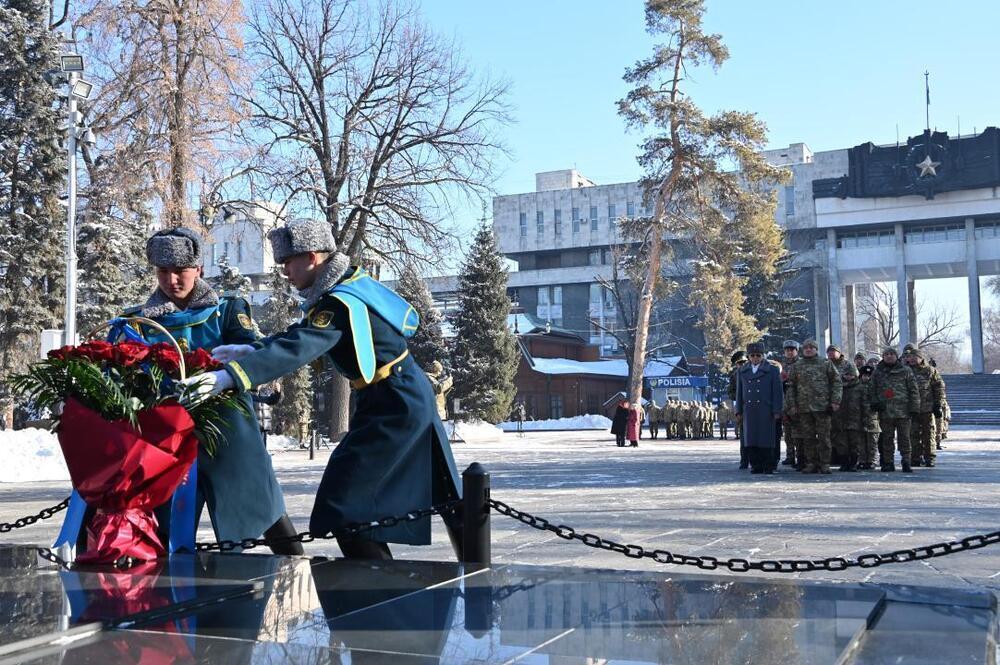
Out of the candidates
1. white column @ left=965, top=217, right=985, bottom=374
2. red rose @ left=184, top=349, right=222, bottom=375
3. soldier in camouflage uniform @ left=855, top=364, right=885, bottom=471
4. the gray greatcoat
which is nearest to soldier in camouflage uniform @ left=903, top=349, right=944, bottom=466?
soldier in camouflage uniform @ left=855, top=364, right=885, bottom=471

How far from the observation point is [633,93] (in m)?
35.4

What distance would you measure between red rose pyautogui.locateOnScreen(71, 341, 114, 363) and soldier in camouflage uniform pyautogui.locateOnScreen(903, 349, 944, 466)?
1393 centimetres

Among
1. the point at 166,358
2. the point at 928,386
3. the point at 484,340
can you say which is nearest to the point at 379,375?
the point at 166,358

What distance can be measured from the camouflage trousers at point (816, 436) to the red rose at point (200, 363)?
38.4 feet

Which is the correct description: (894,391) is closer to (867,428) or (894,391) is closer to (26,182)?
(867,428)

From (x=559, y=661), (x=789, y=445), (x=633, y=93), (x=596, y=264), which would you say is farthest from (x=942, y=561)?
(x=596, y=264)

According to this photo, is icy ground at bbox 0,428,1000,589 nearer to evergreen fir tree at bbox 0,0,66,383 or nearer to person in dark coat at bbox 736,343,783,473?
person in dark coat at bbox 736,343,783,473

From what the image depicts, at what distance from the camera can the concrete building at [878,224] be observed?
6588 cm

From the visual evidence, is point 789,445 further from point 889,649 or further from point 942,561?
point 889,649

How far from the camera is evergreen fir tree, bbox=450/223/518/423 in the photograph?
4700 centimetres

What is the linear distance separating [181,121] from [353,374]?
2001cm

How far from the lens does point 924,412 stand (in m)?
15.9

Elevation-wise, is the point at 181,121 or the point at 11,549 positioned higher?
the point at 181,121

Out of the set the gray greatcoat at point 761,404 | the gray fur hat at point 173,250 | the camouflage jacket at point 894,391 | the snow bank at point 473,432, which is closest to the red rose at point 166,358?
the gray fur hat at point 173,250
